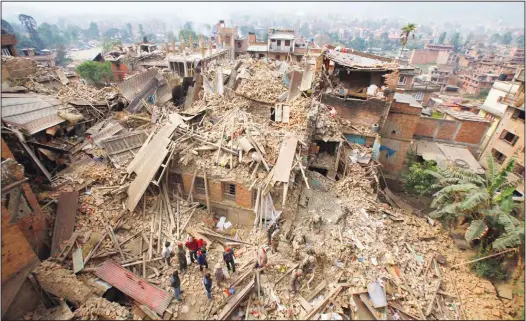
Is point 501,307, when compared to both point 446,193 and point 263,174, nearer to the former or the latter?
point 446,193

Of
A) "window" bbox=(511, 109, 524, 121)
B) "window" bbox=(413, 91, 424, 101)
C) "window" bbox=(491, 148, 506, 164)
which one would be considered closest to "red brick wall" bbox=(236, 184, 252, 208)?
"window" bbox=(491, 148, 506, 164)

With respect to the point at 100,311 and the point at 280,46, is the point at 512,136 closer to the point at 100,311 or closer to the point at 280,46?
the point at 100,311

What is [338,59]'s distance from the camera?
1725cm

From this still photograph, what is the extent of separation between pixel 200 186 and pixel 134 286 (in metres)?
5.08

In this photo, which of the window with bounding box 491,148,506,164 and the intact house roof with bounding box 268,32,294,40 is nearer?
the window with bounding box 491,148,506,164

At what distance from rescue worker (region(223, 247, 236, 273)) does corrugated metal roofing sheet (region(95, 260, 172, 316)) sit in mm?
2191

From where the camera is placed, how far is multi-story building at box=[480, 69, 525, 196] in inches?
750

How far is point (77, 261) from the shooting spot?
9.32 m

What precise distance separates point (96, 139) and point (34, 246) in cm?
668

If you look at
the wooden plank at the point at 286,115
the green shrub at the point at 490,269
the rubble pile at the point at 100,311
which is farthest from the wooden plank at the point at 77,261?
the green shrub at the point at 490,269

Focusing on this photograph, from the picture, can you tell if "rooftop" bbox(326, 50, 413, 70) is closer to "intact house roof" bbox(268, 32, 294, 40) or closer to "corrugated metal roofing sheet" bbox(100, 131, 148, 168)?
"corrugated metal roofing sheet" bbox(100, 131, 148, 168)

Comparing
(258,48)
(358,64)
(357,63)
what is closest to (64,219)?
(358,64)

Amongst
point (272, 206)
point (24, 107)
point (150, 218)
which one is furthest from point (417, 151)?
point (24, 107)

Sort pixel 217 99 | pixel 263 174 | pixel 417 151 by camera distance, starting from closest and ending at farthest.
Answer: pixel 263 174
pixel 217 99
pixel 417 151
